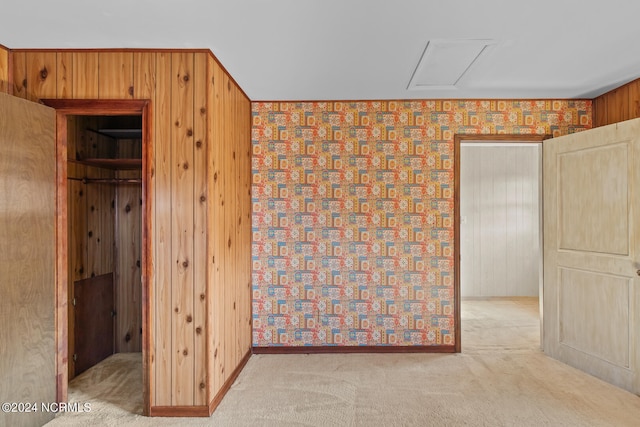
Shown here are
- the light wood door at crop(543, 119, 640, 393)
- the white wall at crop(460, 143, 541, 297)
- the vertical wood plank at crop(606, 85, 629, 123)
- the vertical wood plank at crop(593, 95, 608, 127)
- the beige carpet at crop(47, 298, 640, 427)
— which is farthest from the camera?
the white wall at crop(460, 143, 541, 297)

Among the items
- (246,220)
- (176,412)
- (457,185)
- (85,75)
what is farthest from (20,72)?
(457,185)

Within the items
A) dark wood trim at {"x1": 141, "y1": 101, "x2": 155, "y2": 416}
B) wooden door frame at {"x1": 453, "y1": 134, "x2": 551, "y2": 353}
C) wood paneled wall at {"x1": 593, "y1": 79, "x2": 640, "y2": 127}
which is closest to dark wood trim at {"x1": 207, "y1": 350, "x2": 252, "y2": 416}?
dark wood trim at {"x1": 141, "y1": 101, "x2": 155, "y2": 416}

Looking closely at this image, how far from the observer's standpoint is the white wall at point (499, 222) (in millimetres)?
5961

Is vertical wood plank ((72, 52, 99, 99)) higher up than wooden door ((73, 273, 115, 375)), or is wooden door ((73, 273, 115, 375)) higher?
vertical wood plank ((72, 52, 99, 99))

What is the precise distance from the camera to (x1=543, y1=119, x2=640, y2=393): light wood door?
2920 mm

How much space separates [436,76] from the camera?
10.1 ft

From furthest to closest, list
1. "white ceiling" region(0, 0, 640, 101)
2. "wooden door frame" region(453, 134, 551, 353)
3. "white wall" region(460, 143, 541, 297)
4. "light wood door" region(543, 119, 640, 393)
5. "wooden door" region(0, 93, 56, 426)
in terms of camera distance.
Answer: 1. "white wall" region(460, 143, 541, 297)
2. "wooden door frame" region(453, 134, 551, 353)
3. "light wood door" region(543, 119, 640, 393)
4. "wooden door" region(0, 93, 56, 426)
5. "white ceiling" region(0, 0, 640, 101)

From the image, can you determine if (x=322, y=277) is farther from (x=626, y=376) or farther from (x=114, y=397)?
(x=626, y=376)

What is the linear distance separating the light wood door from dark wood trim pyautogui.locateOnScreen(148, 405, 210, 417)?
3.18 meters

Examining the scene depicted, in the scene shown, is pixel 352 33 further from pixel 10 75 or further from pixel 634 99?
pixel 634 99

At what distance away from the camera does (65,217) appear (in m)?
2.66

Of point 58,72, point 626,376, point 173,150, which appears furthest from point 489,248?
point 58,72

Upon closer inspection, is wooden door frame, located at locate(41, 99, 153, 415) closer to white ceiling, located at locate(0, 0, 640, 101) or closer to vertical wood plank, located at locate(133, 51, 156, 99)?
vertical wood plank, located at locate(133, 51, 156, 99)

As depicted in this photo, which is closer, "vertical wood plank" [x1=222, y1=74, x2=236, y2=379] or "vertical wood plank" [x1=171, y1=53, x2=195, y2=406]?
"vertical wood plank" [x1=171, y1=53, x2=195, y2=406]
